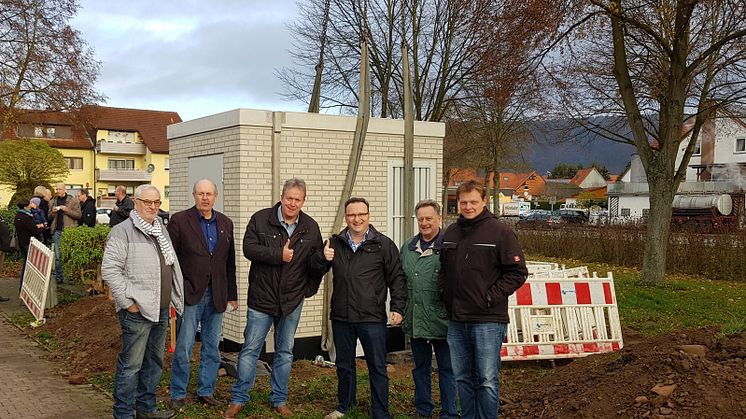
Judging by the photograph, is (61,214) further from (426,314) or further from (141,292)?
(426,314)

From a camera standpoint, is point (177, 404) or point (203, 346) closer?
point (177, 404)

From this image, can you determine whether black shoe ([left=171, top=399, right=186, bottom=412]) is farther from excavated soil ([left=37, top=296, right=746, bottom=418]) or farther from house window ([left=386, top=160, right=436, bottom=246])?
house window ([left=386, top=160, right=436, bottom=246])

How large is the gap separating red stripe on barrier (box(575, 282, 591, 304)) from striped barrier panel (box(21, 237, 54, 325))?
7528 mm

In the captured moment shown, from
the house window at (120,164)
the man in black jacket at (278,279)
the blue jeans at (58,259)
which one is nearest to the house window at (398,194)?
the man in black jacket at (278,279)

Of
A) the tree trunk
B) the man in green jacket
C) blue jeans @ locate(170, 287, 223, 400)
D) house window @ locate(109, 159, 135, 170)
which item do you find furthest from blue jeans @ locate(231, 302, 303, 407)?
house window @ locate(109, 159, 135, 170)

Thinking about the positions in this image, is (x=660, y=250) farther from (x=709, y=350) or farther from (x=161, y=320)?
(x=161, y=320)

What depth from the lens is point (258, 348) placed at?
564 cm

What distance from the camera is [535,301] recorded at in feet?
28.1

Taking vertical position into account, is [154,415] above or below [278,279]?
below

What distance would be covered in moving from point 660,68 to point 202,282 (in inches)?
595

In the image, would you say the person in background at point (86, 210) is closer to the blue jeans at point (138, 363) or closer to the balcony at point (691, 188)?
the blue jeans at point (138, 363)

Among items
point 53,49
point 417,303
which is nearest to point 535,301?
point 417,303

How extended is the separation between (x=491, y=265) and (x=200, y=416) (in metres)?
2.68

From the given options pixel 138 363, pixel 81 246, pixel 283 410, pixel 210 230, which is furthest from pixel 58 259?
pixel 283 410
